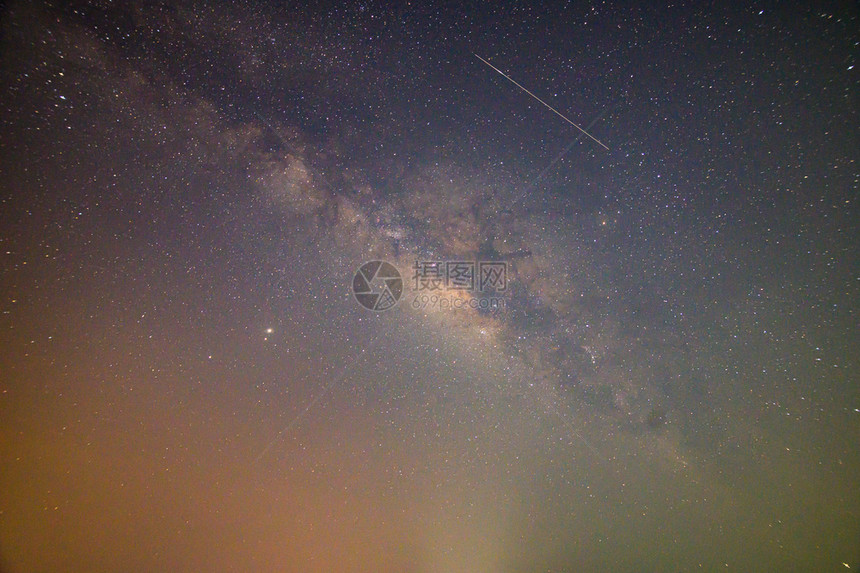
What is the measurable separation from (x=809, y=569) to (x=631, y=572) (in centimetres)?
214

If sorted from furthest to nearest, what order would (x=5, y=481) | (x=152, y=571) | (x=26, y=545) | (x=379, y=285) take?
(x=152, y=571) → (x=379, y=285) → (x=26, y=545) → (x=5, y=481)

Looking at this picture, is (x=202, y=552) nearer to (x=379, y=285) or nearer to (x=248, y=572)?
(x=248, y=572)

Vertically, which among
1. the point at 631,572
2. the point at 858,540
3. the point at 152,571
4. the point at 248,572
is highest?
the point at 858,540

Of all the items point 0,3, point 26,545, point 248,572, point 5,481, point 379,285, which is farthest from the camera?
point 248,572

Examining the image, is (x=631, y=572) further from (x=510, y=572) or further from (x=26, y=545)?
(x=26, y=545)

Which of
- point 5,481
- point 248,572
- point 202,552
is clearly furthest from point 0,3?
point 248,572

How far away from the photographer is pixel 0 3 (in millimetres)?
1646

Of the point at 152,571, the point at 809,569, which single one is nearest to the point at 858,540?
the point at 809,569

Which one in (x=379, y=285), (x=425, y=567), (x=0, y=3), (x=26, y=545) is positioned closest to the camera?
(x=0, y=3)

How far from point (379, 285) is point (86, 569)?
4.71 m

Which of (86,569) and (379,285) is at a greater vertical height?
(379,285)

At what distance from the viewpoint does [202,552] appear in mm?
2986

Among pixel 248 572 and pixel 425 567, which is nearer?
pixel 248 572

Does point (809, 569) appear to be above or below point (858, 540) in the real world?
below
